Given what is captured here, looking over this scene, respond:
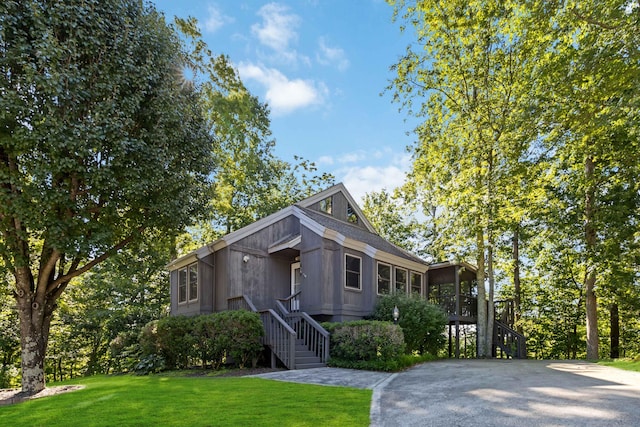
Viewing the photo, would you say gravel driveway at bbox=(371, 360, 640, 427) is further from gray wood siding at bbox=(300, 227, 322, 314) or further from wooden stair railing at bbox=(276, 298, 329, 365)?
gray wood siding at bbox=(300, 227, 322, 314)

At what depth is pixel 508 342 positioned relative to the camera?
16.9 meters

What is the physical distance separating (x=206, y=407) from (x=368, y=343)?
225 inches

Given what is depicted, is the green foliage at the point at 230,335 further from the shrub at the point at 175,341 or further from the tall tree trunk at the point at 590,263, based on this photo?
the tall tree trunk at the point at 590,263

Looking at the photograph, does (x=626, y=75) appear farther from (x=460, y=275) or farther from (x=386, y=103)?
(x=460, y=275)

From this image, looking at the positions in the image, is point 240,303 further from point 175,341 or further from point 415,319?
point 415,319

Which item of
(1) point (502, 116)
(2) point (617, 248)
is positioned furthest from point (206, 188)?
(2) point (617, 248)

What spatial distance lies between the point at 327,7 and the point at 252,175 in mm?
12854

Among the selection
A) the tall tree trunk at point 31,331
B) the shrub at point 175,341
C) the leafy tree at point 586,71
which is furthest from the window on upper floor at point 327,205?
the tall tree trunk at point 31,331

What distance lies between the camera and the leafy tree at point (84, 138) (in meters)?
7.97

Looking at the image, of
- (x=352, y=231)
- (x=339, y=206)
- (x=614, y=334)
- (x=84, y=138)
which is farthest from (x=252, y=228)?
(x=614, y=334)

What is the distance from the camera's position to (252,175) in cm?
2491

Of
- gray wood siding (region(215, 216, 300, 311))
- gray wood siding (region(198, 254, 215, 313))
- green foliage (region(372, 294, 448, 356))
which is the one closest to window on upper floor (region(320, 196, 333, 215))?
gray wood siding (region(215, 216, 300, 311))

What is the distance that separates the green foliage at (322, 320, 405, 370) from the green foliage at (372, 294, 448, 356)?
237 cm

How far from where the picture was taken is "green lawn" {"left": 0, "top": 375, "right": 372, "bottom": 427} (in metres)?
5.19
